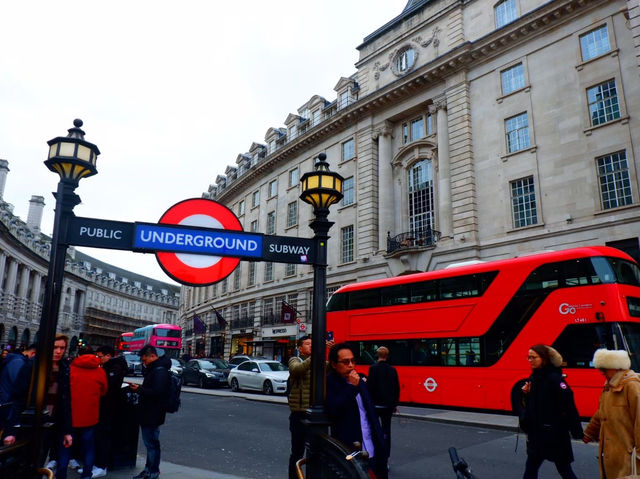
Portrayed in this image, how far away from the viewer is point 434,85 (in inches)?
1093

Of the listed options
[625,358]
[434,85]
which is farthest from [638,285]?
[434,85]

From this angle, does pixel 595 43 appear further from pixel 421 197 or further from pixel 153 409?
pixel 153 409

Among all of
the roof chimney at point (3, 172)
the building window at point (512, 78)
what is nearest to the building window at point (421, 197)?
the building window at point (512, 78)

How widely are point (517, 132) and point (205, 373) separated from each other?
19813mm

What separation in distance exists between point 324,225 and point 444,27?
26.8 meters

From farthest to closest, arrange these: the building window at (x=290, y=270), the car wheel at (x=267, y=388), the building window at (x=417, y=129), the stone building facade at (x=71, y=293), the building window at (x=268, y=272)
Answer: the stone building facade at (x=71, y=293)
the building window at (x=268, y=272)
the building window at (x=290, y=270)
the building window at (x=417, y=129)
the car wheel at (x=267, y=388)

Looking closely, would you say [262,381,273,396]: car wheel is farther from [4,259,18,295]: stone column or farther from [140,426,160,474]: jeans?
[4,259,18,295]: stone column

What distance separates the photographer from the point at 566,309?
11977 millimetres

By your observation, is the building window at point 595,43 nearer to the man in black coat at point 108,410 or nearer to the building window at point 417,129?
the building window at point 417,129

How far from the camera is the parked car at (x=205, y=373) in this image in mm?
23859

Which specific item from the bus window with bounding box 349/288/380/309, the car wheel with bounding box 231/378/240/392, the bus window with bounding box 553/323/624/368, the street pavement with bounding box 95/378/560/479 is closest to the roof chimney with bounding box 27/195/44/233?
the car wheel with bounding box 231/378/240/392

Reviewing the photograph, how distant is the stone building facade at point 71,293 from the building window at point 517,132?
22.7 m

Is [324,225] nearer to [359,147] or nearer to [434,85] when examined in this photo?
[434,85]

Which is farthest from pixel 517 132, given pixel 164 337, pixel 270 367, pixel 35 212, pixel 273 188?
pixel 35 212
